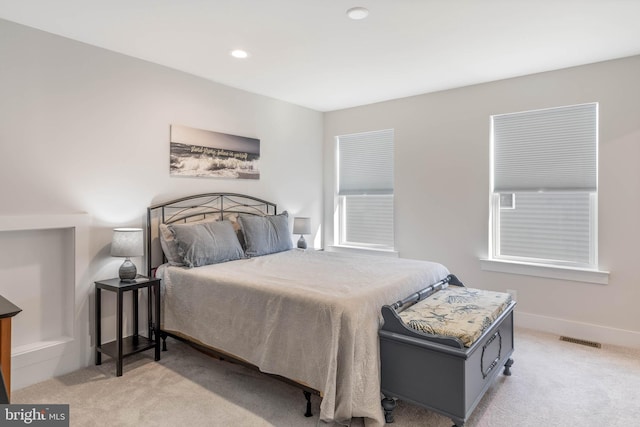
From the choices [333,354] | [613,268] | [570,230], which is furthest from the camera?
[570,230]

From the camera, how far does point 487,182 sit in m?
4.07

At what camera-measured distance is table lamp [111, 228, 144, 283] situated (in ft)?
9.57

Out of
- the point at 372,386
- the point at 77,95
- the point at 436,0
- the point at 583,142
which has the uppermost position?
the point at 436,0

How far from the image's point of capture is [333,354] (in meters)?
2.06

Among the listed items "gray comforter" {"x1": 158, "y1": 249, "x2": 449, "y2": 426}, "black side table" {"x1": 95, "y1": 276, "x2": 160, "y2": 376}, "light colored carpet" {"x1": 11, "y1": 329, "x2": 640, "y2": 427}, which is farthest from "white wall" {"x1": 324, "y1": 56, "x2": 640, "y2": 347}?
"black side table" {"x1": 95, "y1": 276, "x2": 160, "y2": 376}

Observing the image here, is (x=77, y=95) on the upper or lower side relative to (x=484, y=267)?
upper

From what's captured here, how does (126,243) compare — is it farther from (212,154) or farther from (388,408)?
(388,408)

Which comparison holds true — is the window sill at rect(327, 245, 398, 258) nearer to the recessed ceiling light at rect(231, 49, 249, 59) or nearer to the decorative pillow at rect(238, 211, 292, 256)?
the decorative pillow at rect(238, 211, 292, 256)

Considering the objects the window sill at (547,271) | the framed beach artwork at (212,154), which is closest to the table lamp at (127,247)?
Answer: the framed beach artwork at (212,154)

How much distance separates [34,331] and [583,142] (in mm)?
4938

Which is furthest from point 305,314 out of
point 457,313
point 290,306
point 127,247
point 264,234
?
point 264,234

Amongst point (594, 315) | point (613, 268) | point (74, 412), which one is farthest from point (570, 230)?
point (74, 412)

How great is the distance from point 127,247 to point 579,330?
4073 mm

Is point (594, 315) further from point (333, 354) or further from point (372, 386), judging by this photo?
point (333, 354)
